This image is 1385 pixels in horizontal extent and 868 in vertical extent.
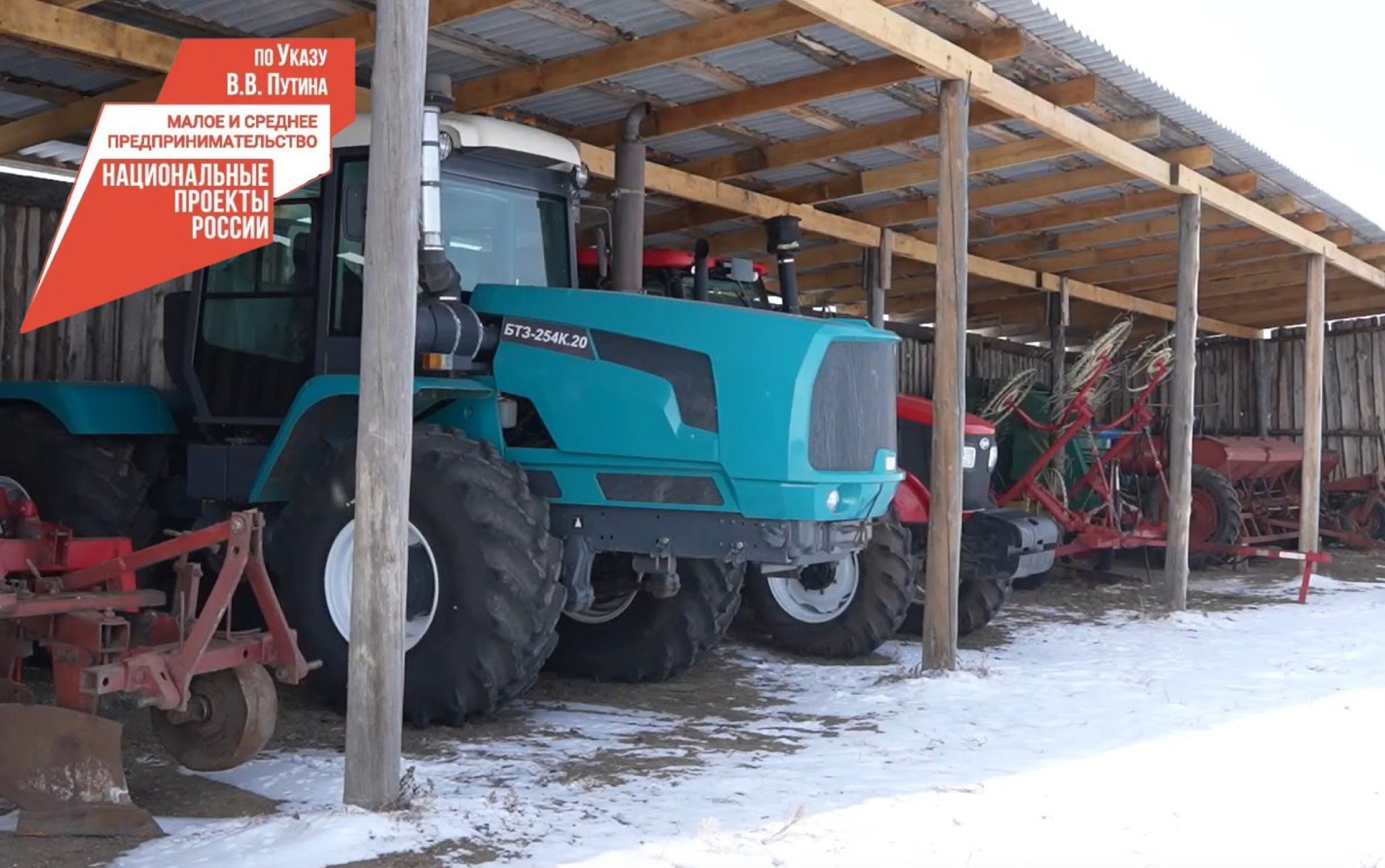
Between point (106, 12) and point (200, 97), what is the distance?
623 millimetres

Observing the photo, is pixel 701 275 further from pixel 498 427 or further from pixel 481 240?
pixel 498 427

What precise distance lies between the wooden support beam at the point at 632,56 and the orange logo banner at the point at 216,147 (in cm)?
107

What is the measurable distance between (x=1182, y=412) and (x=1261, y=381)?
10019mm

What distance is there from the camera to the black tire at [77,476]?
7219mm

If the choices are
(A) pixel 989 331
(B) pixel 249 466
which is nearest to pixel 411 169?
(B) pixel 249 466

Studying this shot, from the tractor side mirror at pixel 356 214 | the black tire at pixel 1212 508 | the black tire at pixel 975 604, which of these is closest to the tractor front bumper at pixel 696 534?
the tractor side mirror at pixel 356 214

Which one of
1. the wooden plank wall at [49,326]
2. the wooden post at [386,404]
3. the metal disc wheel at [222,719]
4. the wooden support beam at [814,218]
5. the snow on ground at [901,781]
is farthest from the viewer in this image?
the wooden support beam at [814,218]

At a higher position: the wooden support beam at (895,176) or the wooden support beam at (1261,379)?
the wooden support beam at (895,176)

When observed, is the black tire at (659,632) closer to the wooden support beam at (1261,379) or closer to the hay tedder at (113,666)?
the hay tedder at (113,666)

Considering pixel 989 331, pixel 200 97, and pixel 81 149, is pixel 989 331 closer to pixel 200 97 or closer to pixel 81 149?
pixel 81 149

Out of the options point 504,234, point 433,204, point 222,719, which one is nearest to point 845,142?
point 504,234

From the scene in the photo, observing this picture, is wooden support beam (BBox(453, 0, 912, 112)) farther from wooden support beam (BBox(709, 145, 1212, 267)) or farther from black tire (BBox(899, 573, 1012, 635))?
wooden support beam (BBox(709, 145, 1212, 267))

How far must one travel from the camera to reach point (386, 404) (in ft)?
16.1

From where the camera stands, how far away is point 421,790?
16.8 feet
